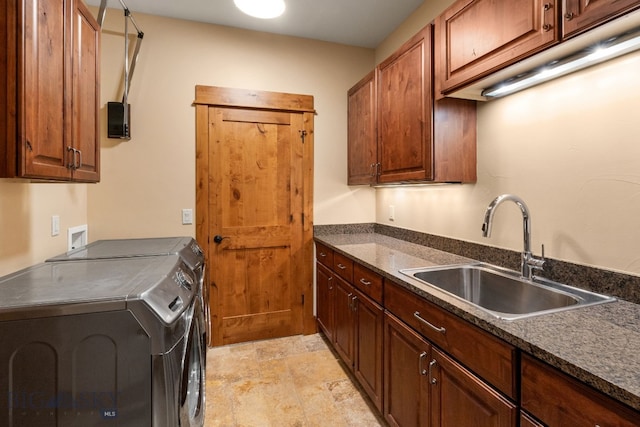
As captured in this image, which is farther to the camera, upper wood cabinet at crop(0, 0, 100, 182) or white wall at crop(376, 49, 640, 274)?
white wall at crop(376, 49, 640, 274)

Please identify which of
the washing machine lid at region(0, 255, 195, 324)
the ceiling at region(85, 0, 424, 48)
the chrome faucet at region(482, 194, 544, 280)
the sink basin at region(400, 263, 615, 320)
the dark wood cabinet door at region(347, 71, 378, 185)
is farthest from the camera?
the dark wood cabinet door at region(347, 71, 378, 185)

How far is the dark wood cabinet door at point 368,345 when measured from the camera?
173 cm

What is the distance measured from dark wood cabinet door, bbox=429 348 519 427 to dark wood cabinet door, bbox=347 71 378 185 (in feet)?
4.84

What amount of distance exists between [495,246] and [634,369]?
43.0 inches

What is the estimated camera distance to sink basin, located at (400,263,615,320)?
4.20 feet

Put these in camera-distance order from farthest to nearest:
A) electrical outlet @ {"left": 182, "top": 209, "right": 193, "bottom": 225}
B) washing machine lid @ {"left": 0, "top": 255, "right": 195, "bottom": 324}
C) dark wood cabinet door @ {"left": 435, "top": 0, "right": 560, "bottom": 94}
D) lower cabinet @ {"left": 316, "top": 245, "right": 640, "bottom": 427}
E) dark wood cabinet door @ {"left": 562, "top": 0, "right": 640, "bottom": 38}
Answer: electrical outlet @ {"left": 182, "top": 209, "right": 193, "bottom": 225}, dark wood cabinet door @ {"left": 435, "top": 0, "right": 560, "bottom": 94}, washing machine lid @ {"left": 0, "top": 255, "right": 195, "bottom": 324}, dark wood cabinet door @ {"left": 562, "top": 0, "right": 640, "bottom": 38}, lower cabinet @ {"left": 316, "top": 245, "right": 640, "bottom": 427}

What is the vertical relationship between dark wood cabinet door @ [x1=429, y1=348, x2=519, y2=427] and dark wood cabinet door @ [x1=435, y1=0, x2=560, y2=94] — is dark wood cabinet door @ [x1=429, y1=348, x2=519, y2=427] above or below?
below

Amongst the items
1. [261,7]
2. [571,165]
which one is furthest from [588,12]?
[261,7]

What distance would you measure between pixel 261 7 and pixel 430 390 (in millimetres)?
2391

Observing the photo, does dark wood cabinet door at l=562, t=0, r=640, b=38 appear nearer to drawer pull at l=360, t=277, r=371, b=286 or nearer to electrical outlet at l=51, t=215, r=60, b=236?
drawer pull at l=360, t=277, r=371, b=286

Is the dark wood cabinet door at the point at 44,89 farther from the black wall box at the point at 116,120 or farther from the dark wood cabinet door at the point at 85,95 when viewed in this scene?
the black wall box at the point at 116,120

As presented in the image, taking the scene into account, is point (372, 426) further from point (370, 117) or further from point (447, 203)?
point (370, 117)

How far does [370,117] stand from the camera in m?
2.49

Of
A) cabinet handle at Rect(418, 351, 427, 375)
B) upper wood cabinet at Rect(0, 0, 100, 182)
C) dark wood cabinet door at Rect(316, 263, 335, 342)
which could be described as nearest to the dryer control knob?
upper wood cabinet at Rect(0, 0, 100, 182)
